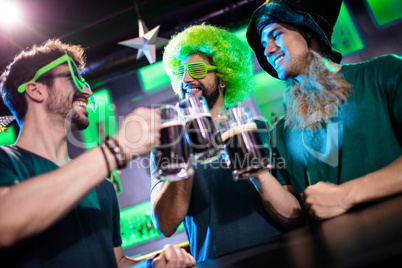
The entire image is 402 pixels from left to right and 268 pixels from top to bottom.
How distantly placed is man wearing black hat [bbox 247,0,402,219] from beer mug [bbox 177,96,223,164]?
626 mm

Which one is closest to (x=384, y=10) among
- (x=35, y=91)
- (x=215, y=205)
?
(x=215, y=205)

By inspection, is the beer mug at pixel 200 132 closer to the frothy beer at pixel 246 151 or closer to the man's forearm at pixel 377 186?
the frothy beer at pixel 246 151

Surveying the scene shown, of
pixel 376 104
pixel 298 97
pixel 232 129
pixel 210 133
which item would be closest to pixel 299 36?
pixel 298 97

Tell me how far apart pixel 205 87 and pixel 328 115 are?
2.98ft

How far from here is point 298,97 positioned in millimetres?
1841

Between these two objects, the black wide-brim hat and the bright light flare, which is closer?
the black wide-brim hat

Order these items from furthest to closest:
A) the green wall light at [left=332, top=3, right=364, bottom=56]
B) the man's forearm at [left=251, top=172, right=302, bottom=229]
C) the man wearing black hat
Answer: the green wall light at [left=332, top=3, right=364, bottom=56], the man's forearm at [left=251, top=172, right=302, bottom=229], the man wearing black hat

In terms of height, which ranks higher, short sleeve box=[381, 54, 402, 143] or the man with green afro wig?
short sleeve box=[381, 54, 402, 143]

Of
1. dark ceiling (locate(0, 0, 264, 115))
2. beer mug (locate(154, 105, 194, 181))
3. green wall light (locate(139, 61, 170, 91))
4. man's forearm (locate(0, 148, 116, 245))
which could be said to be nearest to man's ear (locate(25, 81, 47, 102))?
man's forearm (locate(0, 148, 116, 245))

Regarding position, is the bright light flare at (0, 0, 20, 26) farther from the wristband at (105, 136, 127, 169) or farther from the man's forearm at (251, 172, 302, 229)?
the man's forearm at (251, 172, 302, 229)

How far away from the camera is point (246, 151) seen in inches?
46.8

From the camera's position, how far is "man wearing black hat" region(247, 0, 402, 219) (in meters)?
1.31

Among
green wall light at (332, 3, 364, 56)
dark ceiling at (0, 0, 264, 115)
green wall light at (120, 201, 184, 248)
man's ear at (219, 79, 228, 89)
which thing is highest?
dark ceiling at (0, 0, 264, 115)

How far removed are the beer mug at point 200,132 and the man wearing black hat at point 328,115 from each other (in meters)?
0.63
